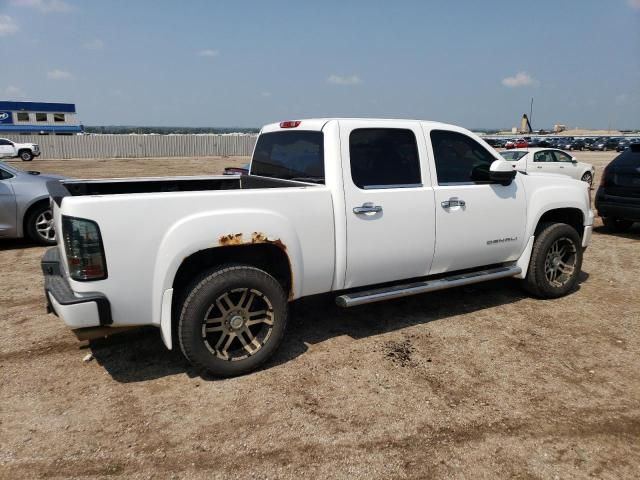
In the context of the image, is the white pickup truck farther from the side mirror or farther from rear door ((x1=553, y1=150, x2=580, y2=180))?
rear door ((x1=553, y1=150, x2=580, y2=180))

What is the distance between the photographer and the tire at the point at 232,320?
3330mm

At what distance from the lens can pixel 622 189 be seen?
8.49m

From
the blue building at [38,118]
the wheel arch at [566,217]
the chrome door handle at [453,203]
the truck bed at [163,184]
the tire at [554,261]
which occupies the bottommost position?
the tire at [554,261]

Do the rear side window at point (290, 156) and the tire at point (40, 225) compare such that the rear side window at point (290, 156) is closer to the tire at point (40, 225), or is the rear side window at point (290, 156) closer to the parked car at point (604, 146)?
the tire at point (40, 225)

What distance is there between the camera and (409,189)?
13.6ft

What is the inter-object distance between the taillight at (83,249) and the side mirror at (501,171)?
3380 mm

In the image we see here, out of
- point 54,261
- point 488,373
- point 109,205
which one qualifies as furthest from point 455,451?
point 54,261

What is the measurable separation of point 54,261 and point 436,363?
10.1ft

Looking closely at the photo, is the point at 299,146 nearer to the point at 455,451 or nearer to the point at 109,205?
the point at 109,205

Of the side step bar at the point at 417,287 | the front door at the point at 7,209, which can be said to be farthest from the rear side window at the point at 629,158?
the front door at the point at 7,209

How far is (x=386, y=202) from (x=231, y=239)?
1.35 meters

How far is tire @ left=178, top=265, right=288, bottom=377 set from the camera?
131 inches

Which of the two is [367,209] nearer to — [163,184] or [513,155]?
[163,184]

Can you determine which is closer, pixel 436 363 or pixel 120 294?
pixel 120 294
